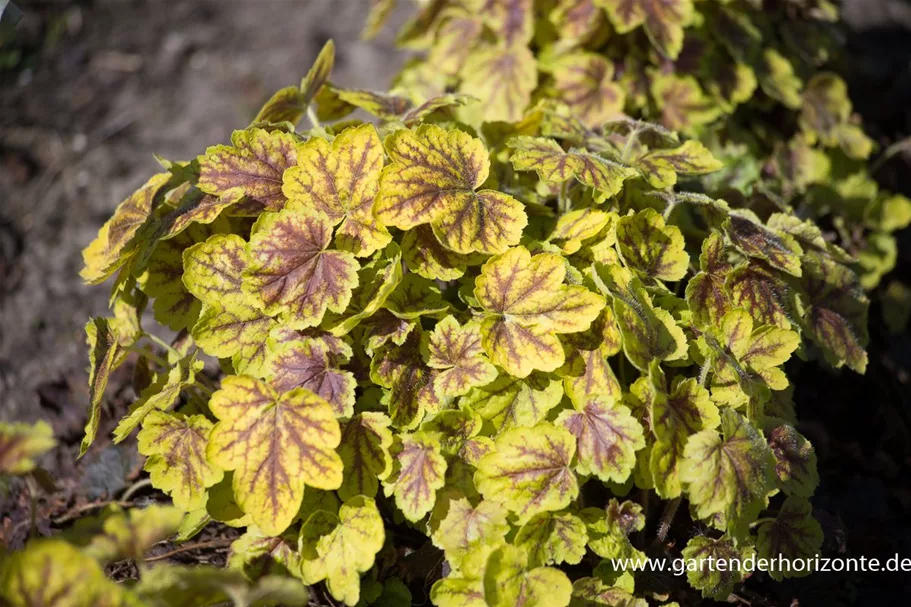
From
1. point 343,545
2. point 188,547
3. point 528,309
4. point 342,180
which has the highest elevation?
point 342,180

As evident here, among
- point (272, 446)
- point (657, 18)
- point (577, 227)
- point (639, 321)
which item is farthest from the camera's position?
point (657, 18)

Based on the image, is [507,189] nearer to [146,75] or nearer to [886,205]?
[886,205]

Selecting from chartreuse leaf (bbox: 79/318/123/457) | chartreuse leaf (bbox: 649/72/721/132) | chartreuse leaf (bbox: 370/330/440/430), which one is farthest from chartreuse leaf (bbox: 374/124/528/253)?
chartreuse leaf (bbox: 649/72/721/132)

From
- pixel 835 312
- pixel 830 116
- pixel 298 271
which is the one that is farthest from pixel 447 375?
pixel 830 116

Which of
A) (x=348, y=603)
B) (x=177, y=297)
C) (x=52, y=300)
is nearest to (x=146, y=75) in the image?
(x=52, y=300)

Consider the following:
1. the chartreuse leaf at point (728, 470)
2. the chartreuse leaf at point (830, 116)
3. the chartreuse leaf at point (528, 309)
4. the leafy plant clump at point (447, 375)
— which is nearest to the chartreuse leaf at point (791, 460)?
the leafy plant clump at point (447, 375)

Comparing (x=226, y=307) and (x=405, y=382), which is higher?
(x=226, y=307)

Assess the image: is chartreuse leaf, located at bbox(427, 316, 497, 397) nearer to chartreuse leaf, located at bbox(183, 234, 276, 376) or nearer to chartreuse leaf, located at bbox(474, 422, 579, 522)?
chartreuse leaf, located at bbox(474, 422, 579, 522)

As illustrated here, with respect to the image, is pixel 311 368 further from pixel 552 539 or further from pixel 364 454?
pixel 552 539
